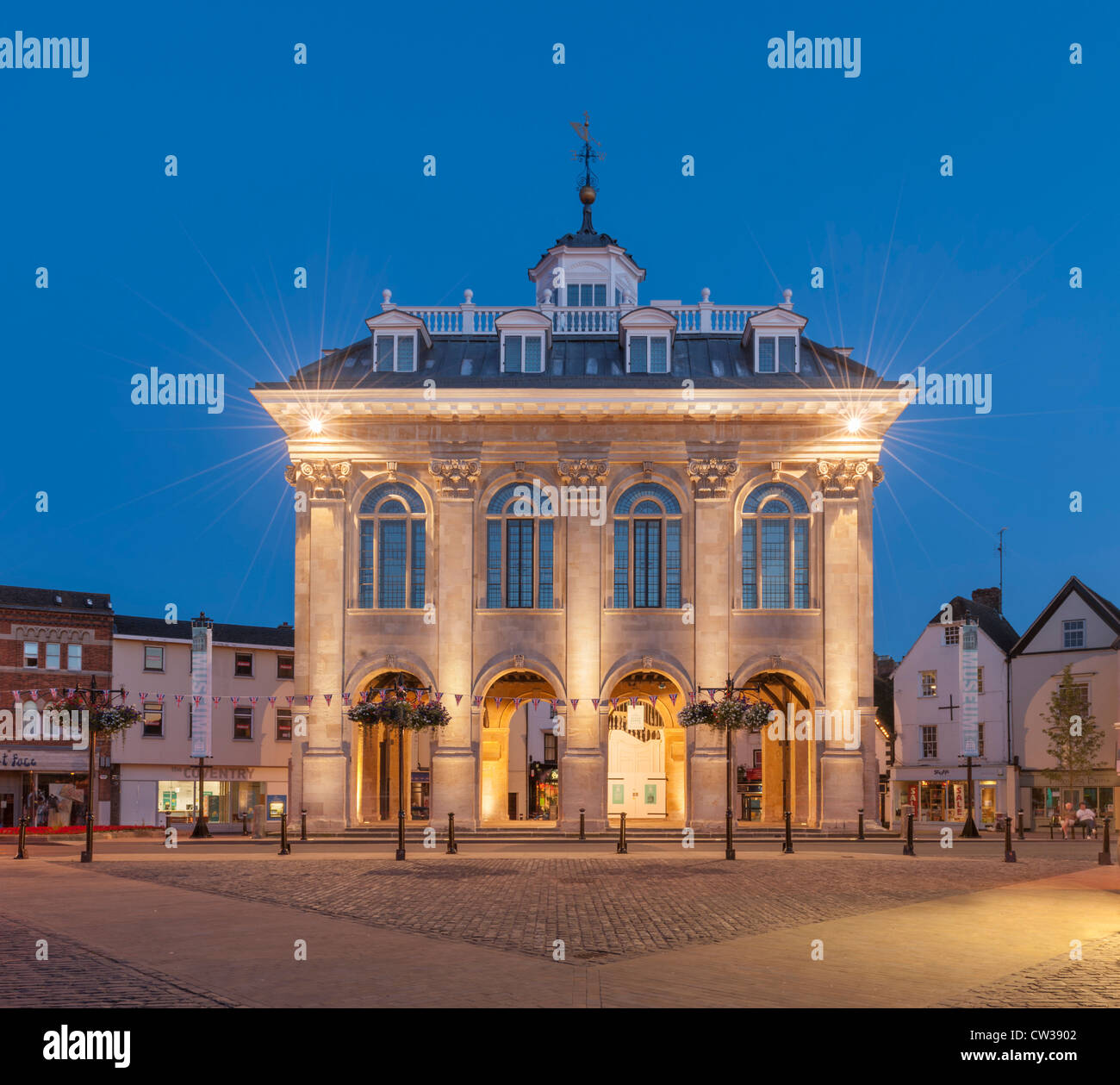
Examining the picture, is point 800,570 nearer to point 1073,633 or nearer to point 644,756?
point 644,756

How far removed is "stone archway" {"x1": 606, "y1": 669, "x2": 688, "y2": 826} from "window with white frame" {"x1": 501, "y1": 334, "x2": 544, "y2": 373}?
1174 cm

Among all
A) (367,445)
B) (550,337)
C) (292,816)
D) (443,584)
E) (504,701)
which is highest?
(550,337)

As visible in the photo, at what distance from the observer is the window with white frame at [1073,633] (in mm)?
57219

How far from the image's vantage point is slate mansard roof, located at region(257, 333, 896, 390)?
4103 cm

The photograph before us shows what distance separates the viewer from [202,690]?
4159 cm

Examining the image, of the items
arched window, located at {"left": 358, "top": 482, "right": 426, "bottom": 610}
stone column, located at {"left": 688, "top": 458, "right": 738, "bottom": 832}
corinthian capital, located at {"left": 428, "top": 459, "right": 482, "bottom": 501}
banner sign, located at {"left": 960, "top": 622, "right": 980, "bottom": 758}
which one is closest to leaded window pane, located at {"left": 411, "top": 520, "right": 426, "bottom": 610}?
arched window, located at {"left": 358, "top": 482, "right": 426, "bottom": 610}

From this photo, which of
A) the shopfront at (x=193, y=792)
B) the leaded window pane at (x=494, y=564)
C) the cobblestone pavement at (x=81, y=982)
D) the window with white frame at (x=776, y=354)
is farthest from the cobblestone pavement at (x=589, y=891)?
the shopfront at (x=193, y=792)

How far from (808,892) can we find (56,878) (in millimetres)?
15152

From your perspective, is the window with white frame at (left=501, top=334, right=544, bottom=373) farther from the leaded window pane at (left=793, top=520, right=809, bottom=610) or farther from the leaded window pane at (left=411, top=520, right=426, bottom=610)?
the leaded window pane at (left=793, top=520, right=809, bottom=610)

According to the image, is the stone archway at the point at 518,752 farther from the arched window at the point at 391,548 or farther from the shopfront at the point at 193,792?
the shopfront at the point at 193,792

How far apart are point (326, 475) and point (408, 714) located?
8795 mm
